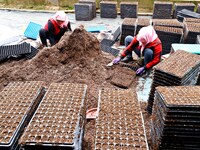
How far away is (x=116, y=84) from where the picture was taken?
4.89 m

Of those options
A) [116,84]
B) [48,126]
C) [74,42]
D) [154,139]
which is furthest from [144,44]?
[48,126]

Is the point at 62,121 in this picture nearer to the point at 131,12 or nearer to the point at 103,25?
the point at 103,25

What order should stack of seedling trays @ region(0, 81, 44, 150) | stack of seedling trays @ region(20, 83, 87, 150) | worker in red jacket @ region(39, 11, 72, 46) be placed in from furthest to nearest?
1. worker in red jacket @ region(39, 11, 72, 46)
2. stack of seedling trays @ region(0, 81, 44, 150)
3. stack of seedling trays @ region(20, 83, 87, 150)

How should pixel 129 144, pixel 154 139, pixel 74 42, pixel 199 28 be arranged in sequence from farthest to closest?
pixel 199 28 → pixel 74 42 → pixel 154 139 → pixel 129 144

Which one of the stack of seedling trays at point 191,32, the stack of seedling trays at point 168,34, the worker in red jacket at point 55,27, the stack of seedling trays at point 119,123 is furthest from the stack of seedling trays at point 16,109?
the stack of seedling trays at point 191,32

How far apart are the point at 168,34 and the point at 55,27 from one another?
2.99 m

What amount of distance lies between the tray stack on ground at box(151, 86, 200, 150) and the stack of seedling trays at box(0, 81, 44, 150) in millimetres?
1682

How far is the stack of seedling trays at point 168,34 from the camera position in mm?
6070

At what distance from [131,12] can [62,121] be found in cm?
722

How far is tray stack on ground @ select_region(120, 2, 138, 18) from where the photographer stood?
29.1ft

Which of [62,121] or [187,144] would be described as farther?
[187,144]

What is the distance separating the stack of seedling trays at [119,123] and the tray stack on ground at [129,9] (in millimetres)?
6300

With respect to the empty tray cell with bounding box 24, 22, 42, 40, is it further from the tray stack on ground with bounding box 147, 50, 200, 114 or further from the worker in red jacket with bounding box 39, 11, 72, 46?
the tray stack on ground with bounding box 147, 50, 200, 114

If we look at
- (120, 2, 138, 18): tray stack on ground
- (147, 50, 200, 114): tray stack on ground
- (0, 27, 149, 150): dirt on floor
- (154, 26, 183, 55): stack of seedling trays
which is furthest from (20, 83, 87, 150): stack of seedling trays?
(120, 2, 138, 18): tray stack on ground
